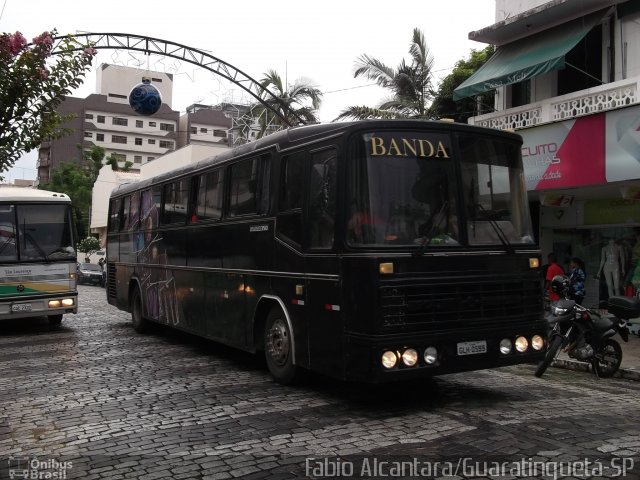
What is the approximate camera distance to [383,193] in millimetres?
5770

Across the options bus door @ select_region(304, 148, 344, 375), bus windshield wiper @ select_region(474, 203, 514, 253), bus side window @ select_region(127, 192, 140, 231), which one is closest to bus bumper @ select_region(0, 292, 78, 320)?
bus side window @ select_region(127, 192, 140, 231)

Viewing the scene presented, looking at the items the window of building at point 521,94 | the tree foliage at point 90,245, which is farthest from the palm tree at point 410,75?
the tree foliage at point 90,245

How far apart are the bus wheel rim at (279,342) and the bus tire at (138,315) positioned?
5.77m

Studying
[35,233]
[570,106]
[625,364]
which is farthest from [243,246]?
[570,106]

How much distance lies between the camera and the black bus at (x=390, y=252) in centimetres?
566

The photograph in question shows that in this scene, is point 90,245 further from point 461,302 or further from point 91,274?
point 461,302

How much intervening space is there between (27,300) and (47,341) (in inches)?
52.7

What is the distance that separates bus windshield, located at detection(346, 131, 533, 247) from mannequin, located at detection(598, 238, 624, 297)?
27.5 ft

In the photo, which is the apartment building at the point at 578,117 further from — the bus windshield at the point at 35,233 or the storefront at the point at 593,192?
the bus windshield at the point at 35,233

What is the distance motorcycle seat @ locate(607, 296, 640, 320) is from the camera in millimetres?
8141

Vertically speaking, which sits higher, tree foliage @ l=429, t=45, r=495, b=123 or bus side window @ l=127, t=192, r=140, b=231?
tree foliage @ l=429, t=45, r=495, b=123

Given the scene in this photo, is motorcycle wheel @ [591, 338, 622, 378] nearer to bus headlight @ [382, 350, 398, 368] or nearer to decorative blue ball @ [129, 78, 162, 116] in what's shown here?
bus headlight @ [382, 350, 398, 368]

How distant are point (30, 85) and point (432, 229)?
4.16m

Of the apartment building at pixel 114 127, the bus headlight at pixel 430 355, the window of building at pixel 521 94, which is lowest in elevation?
the bus headlight at pixel 430 355
